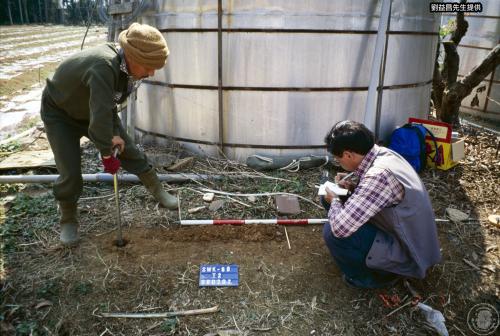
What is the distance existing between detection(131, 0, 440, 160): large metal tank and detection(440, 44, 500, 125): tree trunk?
1.88 meters

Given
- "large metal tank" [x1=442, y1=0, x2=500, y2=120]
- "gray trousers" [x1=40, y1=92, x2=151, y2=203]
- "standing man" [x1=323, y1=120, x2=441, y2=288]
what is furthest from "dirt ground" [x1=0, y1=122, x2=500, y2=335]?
"large metal tank" [x1=442, y1=0, x2=500, y2=120]

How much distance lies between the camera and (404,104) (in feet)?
20.1

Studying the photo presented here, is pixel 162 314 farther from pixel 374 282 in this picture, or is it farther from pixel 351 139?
pixel 351 139

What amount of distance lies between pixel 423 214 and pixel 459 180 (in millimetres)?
3215

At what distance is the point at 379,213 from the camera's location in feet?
9.05

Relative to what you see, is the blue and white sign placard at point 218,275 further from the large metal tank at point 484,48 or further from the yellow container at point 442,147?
the large metal tank at point 484,48

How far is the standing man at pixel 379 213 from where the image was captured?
8.66 feet

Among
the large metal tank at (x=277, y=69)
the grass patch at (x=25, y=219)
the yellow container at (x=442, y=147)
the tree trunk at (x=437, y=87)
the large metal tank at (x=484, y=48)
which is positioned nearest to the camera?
the grass patch at (x=25, y=219)

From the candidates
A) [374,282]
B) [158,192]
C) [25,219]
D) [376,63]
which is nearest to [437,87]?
[376,63]

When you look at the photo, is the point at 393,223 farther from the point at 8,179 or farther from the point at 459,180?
the point at 8,179

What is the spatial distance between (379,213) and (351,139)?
549mm

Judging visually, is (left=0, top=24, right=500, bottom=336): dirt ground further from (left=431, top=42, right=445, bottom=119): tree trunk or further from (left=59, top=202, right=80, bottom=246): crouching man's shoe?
(left=431, top=42, right=445, bottom=119): tree trunk

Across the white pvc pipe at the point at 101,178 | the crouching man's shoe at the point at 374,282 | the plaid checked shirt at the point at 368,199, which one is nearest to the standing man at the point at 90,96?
the white pvc pipe at the point at 101,178

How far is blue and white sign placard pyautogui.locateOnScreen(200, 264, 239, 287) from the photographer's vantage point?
3.23 metres
